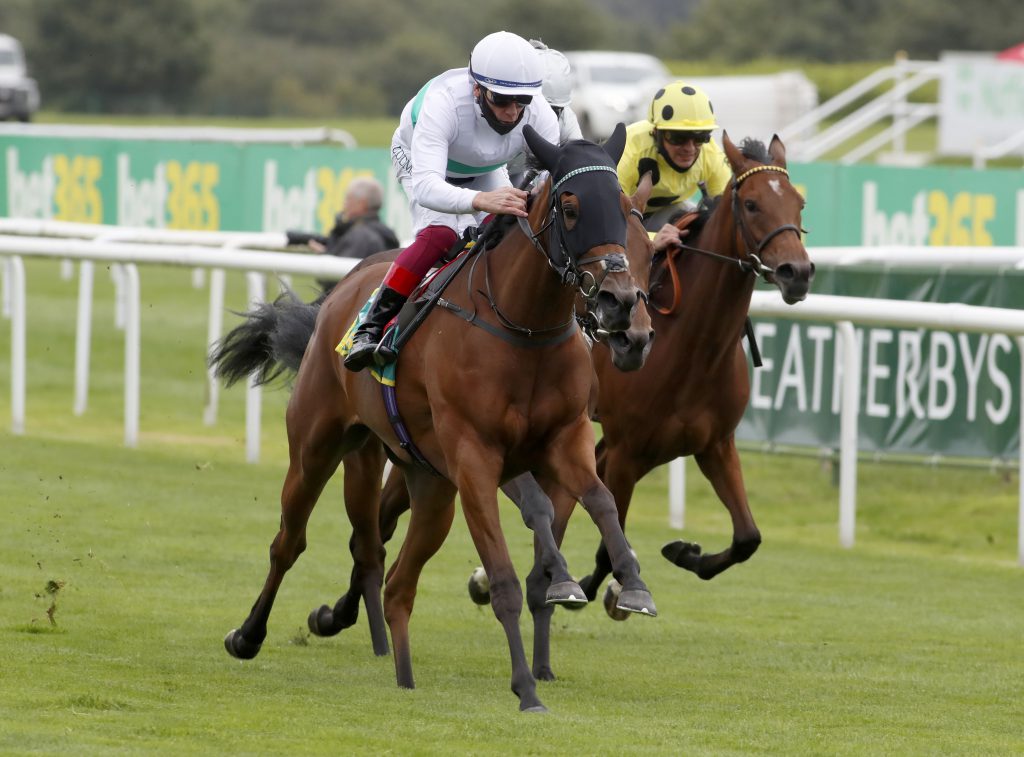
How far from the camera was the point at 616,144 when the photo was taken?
16.9 feet

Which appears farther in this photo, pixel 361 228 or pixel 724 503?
pixel 361 228

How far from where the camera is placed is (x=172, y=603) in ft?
22.8

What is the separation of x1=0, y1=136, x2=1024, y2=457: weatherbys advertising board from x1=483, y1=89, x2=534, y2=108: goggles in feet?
14.6

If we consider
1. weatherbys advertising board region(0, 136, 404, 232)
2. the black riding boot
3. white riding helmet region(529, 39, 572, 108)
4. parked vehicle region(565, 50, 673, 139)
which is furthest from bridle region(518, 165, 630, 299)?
parked vehicle region(565, 50, 673, 139)

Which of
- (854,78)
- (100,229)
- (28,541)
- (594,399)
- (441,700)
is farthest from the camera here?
(854,78)

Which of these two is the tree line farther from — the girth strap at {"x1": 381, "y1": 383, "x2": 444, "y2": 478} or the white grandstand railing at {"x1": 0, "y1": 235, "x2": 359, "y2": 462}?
the girth strap at {"x1": 381, "y1": 383, "x2": 444, "y2": 478}

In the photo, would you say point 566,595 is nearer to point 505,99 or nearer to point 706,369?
point 505,99

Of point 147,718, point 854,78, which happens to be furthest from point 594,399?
point 854,78

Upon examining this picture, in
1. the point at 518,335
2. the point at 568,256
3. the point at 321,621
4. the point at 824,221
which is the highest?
the point at 568,256

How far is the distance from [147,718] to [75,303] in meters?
13.2

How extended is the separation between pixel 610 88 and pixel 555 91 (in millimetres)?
27201

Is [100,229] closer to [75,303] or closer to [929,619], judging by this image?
[75,303]

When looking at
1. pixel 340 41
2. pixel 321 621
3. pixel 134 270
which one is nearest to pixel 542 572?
pixel 321 621

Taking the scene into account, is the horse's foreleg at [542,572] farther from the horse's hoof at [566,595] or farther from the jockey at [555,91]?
the jockey at [555,91]
